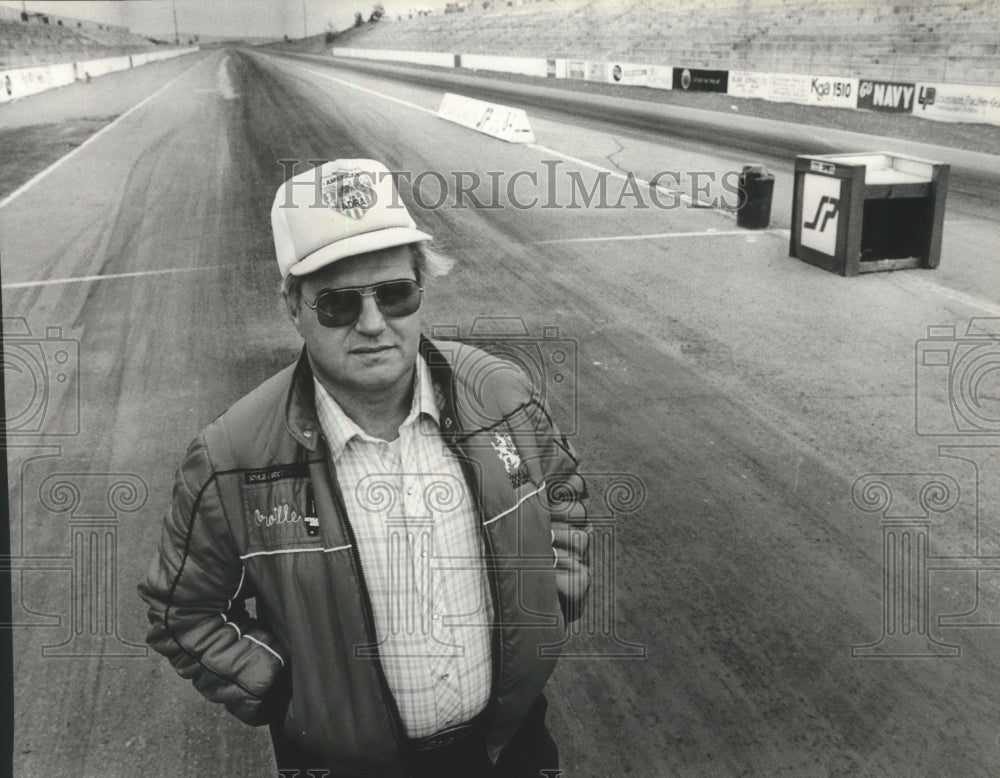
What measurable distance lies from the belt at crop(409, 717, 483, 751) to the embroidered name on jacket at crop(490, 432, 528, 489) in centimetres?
68

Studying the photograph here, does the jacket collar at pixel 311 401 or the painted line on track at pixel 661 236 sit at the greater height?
the jacket collar at pixel 311 401

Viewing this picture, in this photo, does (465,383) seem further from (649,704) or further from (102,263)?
(102,263)

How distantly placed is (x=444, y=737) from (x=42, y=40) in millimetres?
58132

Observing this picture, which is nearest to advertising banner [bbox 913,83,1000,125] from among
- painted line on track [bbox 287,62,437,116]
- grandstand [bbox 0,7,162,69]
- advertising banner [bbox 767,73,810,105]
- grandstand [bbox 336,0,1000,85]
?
grandstand [bbox 336,0,1000,85]

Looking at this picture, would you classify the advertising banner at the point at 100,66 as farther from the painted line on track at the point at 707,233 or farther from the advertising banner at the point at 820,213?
the advertising banner at the point at 820,213

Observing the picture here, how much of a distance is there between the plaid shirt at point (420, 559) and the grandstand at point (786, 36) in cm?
2662

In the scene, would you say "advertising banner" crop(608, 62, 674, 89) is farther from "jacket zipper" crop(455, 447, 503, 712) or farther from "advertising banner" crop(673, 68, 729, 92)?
"jacket zipper" crop(455, 447, 503, 712)

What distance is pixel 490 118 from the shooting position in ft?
73.7

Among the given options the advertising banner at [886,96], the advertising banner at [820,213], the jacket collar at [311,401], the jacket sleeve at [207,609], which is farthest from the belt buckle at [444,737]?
the advertising banner at [886,96]

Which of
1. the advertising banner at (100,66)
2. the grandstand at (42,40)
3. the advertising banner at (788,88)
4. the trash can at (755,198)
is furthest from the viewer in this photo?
the advertising banner at (100,66)

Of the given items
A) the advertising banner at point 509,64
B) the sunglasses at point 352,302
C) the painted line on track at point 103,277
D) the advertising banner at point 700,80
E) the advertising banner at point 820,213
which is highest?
the advertising banner at point 509,64

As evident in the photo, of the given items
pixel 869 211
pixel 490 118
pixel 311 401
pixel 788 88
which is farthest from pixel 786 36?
pixel 311 401

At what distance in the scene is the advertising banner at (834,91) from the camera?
26328 mm

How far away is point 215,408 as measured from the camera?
259 inches
